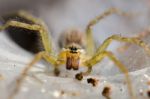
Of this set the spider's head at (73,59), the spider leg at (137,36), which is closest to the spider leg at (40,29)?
the spider's head at (73,59)

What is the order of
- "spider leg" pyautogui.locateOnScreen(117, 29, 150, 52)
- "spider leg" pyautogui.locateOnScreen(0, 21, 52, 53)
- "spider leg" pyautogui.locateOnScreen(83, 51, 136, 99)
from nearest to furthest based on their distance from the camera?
"spider leg" pyautogui.locateOnScreen(83, 51, 136, 99)
"spider leg" pyautogui.locateOnScreen(0, 21, 52, 53)
"spider leg" pyautogui.locateOnScreen(117, 29, 150, 52)

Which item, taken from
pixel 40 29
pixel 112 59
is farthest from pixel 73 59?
pixel 112 59

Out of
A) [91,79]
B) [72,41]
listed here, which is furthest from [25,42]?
[91,79]

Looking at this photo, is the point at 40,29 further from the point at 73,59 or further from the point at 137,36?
the point at 137,36

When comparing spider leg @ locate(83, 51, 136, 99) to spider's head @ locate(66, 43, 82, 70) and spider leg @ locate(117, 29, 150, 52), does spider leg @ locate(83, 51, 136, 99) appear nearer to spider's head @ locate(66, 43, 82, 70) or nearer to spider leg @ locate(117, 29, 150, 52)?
spider's head @ locate(66, 43, 82, 70)

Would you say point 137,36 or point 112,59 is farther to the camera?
point 137,36

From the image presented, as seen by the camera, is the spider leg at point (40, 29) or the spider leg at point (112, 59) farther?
the spider leg at point (40, 29)

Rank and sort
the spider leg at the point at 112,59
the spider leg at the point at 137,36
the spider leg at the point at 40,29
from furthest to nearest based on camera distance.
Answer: the spider leg at the point at 137,36
the spider leg at the point at 40,29
the spider leg at the point at 112,59

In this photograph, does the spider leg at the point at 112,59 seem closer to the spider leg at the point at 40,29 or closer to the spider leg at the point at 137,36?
the spider leg at the point at 40,29

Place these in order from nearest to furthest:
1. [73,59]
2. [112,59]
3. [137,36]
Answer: [112,59] < [73,59] < [137,36]

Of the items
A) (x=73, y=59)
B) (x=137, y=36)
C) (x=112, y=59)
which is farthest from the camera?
(x=137, y=36)

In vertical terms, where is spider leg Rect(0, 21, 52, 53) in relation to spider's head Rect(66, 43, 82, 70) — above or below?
above

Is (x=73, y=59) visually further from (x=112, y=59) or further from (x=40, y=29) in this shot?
(x=112, y=59)

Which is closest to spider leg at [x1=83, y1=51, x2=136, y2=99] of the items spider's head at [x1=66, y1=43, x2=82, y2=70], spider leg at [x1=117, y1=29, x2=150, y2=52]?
spider's head at [x1=66, y1=43, x2=82, y2=70]
